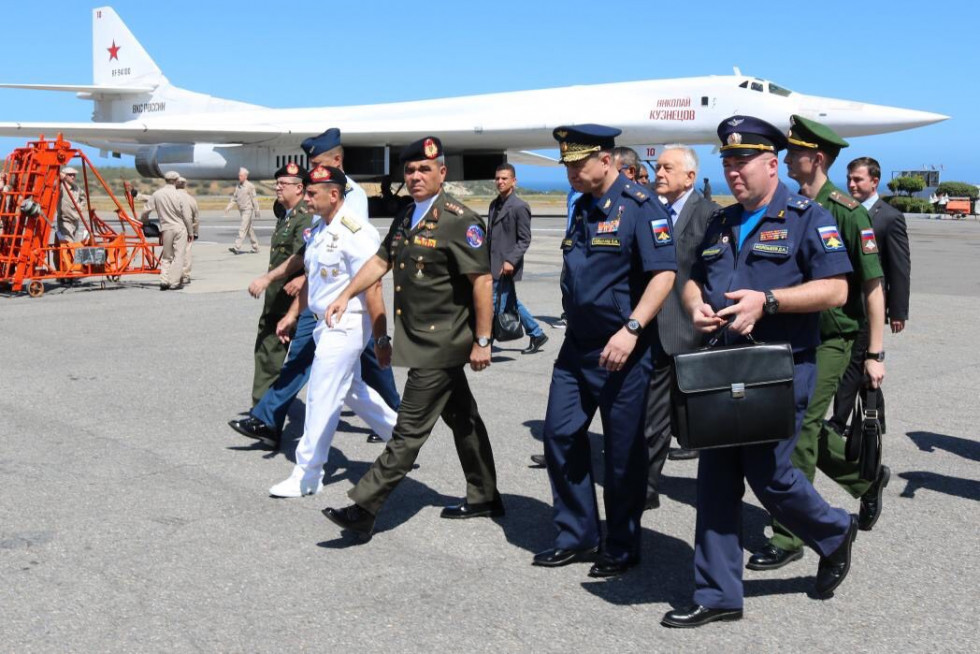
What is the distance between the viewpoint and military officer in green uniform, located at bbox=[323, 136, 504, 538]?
176 inches

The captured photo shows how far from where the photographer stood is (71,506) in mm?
4934

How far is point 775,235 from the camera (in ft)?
11.8

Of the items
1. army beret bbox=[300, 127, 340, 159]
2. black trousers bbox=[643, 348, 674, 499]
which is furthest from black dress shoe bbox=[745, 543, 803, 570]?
army beret bbox=[300, 127, 340, 159]

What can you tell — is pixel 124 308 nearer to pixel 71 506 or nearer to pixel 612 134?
pixel 71 506

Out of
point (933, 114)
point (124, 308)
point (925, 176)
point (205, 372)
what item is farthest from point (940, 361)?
point (925, 176)

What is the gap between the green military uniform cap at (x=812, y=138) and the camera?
4205mm

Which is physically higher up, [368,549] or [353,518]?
[353,518]

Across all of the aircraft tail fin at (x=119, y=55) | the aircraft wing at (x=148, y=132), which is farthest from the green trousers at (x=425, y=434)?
the aircraft tail fin at (x=119, y=55)

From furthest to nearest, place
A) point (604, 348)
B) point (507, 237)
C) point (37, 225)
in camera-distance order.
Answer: point (37, 225) → point (507, 237) → point (604, 348)

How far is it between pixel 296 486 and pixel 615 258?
86.1 inches

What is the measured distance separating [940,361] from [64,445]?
7331mm

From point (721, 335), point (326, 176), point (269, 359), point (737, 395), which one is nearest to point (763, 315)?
point (721, 335)

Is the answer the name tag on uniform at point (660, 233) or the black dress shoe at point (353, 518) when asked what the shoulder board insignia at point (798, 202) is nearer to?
the name tag on uniform at point (660, 233)

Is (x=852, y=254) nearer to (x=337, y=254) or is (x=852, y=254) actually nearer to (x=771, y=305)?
(x=771, y=305)
